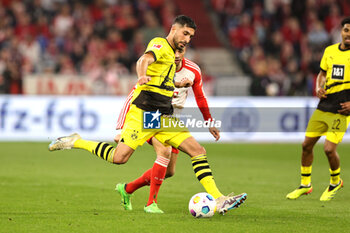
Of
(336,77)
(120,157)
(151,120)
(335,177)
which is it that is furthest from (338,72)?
(120,157)

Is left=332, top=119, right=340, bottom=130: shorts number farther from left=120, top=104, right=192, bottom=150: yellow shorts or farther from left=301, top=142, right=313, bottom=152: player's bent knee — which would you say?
left=120, top=104, right=192, bottom=150: yellow shorts

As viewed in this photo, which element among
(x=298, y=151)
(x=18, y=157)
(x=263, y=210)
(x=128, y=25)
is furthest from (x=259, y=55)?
(x=263, y=210)

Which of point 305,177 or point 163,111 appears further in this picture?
point 305,177

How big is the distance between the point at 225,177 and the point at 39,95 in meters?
8.54

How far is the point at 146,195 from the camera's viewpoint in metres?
9.71

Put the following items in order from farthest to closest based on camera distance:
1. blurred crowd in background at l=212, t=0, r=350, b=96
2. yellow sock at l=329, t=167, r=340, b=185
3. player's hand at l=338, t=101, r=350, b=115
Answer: blurred crowd in background at l=212, t=0, r=350, b=96 < yellow sock at l=329, t=167, r=340, b=185 < player's hand at l=338, t=101, r=350, b=115

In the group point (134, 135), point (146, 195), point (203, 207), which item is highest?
point (134, 135)

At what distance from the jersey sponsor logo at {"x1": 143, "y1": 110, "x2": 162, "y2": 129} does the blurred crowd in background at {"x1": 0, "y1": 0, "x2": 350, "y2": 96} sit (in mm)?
12058

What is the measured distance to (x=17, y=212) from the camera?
25.6 ft

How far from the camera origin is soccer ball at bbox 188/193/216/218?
749 centimetres

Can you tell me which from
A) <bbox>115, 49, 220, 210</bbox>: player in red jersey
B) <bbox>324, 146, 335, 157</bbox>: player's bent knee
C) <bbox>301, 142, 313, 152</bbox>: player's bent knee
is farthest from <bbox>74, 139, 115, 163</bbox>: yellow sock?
<bbox>324, 146, 335, 157</bbox>: player's bent knee

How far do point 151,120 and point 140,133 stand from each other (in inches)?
7.6

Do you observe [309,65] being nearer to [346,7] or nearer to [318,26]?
[318,26]

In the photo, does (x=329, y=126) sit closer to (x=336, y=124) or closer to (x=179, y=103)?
(x=336, y=124)
